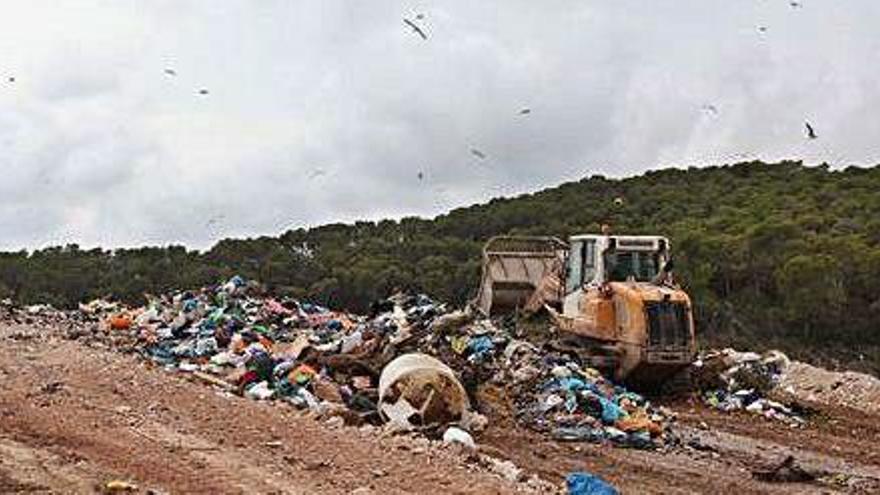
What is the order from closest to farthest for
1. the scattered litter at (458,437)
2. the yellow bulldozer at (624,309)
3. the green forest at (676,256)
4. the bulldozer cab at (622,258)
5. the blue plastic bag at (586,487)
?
the blue plastic bag at (586,487) → the scattered litter at (458,437) → the yellow bulldozer at (624,309) → the bulldozer cab at (622,258) → the green forest at (676,256)

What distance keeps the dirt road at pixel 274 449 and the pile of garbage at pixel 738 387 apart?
2.21 feet

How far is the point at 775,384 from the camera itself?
1739 cm

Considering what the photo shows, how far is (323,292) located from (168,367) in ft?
61.4

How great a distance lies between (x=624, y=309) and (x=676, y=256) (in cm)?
1709

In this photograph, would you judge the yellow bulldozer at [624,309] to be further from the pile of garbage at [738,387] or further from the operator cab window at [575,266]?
the pile of garbage at [738,387]

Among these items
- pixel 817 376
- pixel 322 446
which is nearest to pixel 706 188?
pixel 817 376

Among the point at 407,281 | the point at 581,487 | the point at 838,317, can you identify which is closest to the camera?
the point at 581,487

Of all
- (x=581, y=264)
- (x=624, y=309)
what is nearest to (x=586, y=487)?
(x=624, y=309)

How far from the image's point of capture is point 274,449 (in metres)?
8.31

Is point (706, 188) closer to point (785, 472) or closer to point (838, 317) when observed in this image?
point (838, 317)

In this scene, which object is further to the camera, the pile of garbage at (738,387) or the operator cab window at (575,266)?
the operator cab window at (575,266)

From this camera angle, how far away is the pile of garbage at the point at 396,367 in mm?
10406

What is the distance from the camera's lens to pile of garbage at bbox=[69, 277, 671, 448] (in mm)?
10406

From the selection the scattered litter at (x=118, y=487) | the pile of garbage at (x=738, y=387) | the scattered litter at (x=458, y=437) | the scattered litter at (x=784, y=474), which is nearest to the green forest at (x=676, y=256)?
the pile of garbage at (x=738, y=387)
